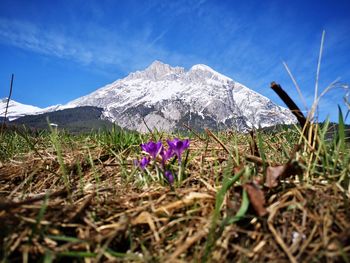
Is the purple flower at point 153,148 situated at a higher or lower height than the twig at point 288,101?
lower

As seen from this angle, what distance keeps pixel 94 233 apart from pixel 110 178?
1.14 m

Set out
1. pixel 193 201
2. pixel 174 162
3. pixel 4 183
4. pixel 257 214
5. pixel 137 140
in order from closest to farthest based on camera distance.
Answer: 1. pixel 257 214
2. pixel 193 201
3. pixel 174 162
4. pixel 4 183
5. pixel 137 140

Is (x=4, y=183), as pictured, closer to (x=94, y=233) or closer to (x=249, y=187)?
(x=94, y=233)

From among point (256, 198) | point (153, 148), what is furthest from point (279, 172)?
point (153, 148)

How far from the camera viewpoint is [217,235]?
1.24 meters

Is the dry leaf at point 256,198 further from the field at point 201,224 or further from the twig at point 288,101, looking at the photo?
the twig at point 288,101

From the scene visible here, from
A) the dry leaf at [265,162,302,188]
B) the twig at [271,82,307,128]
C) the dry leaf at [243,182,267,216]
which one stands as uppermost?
the twig at [271,82,307,128]

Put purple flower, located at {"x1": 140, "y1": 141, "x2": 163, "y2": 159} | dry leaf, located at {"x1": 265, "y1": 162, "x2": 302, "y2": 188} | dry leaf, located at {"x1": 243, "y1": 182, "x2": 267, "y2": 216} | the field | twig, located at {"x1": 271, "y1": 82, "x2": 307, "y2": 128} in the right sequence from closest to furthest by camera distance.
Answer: the field → dry leaf, located at {"x1": 243, "y1": 182, "x2": 267, "y2": 216} → dry leaf, located at {"x1": 265, "y1": 162, "x2": 302, "y2": 188} → twig, located at {"x1": 271, "y1": 82, "x2": 307, "y2": 128} → purple flower, located at {"x1": 140, "y1": 141, "x2": 163, "y2": 159}

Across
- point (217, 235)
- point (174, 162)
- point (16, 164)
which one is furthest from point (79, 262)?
point (16, 164)

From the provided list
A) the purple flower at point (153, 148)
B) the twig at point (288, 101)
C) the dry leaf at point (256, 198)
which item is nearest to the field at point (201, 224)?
the dry leaf at point (256, 198)

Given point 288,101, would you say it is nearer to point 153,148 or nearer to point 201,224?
point 153,148

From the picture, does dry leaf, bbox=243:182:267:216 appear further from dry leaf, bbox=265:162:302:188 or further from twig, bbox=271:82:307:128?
twig, bbox=271:82:307:128

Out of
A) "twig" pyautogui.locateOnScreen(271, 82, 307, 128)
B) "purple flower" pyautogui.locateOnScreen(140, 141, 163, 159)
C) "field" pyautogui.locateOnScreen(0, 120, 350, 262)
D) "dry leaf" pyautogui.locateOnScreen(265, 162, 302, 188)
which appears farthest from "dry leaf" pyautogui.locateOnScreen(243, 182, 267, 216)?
"purple flower" pyautogui.locateOnScreen(140, 141, 163, 159)

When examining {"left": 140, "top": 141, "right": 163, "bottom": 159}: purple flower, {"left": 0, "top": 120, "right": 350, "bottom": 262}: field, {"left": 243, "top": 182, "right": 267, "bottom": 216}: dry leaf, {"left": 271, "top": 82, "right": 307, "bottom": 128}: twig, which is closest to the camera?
{"left": 0, "top": 120, "right": 350, "bottom": 262}: field
